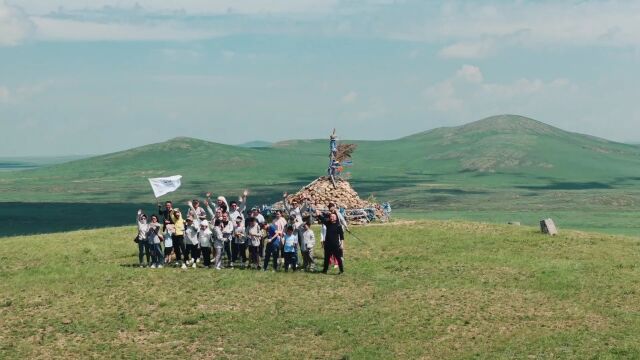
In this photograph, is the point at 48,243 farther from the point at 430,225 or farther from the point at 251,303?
the point at 430,225

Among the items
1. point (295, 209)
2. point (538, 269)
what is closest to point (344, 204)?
point (295, 209)

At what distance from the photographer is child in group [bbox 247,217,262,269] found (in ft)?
101

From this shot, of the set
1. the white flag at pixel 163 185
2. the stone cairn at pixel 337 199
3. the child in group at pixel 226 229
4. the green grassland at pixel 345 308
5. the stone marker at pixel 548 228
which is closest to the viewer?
the green grassland at pixel 345 308

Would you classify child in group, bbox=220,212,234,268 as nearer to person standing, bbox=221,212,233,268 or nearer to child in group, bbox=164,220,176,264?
person standing, bbox=221,212,233,268

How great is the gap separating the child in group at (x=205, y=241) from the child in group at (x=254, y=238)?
1663mm

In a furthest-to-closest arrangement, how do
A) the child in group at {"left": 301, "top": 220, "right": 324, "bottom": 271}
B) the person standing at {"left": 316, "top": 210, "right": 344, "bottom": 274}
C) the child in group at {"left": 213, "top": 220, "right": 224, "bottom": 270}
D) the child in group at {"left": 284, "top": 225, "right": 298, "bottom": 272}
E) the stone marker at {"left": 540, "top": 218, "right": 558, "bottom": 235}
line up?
the stone marker at {"left": 540, "top": 218, "right": 558, "bottom": 235} < the child in group at {"left": 213, "top": 220, "right": 224, "bottom": 270} < the child in group at {"left": 301, "top": 220, "right": 324, "bottom": 271} < the child in group at {"left": 284, "top": 225, "right": 298, "bottom": 272} < the person standing at {"left": 316, "top": 210, "right": 344, "bottom": 274}

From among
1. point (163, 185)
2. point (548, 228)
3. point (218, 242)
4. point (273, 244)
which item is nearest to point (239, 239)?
point (218, 242)

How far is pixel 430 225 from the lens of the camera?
4278cm

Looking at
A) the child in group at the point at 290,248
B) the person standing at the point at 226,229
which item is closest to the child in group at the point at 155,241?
the person standing at the point at 226,229

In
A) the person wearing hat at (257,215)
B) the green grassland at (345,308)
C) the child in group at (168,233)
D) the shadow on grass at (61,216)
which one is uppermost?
the person wearing hat at (257,215)

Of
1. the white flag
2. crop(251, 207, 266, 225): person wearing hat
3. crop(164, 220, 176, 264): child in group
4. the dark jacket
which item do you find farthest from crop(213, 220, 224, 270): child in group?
the dark jacket

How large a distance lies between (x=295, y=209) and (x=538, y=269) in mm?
10665

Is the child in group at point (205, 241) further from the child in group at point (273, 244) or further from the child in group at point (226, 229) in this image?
the child in group at point (273, 244)

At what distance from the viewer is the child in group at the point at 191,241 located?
101 feet
